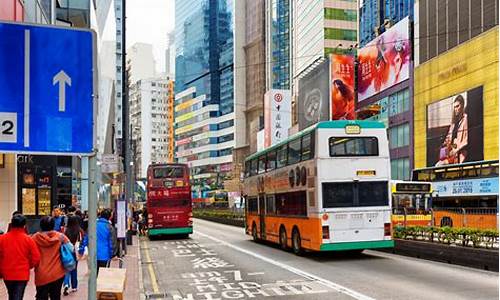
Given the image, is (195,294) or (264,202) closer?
(195,294)

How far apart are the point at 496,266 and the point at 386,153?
186 inches

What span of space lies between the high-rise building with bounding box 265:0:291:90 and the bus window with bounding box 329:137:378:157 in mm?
99705

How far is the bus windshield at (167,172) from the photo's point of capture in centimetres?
3055

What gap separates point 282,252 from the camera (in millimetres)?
21031

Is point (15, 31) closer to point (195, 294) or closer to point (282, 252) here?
point (195, 294)

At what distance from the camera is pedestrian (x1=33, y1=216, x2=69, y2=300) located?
7219 millimetres

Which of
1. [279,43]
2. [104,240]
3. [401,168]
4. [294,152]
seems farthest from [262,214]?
[279,43]

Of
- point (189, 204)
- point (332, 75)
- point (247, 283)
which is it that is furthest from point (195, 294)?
point (332, 75)

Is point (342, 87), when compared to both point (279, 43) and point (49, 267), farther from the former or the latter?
point (49, 267)

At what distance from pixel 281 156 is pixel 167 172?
10.9 meters

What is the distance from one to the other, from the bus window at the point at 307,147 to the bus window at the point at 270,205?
14.2 feet

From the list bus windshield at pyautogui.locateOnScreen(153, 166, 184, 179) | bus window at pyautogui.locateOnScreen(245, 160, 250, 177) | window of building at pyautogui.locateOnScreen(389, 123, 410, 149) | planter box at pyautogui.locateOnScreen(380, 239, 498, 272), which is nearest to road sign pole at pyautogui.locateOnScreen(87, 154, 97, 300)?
planter box at pyautogui.locateOnScreen(380, 239, 498, 272)

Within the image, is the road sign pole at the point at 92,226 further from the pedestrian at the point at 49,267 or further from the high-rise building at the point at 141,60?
the high-rise building at the point at 141,60

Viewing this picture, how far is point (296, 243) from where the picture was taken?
19.6 meters
